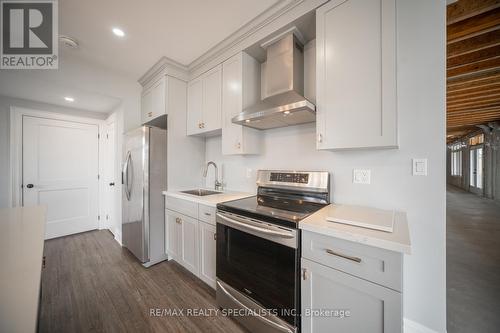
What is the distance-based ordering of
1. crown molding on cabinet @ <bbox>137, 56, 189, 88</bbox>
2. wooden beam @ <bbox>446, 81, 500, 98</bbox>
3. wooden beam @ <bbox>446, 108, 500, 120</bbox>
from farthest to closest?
wooden beam @ <bbox>446, 108, 500, 120</bbox> → wooden beam @ <bbox>446, 81, 500, 98</bbox> → crown molding on cabinet @ <bbox>137, 56, 189, 88</bbox>

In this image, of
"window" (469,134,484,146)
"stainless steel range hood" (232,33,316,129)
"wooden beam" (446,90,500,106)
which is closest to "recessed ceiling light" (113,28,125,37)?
"stainless steel range hood" (232,33,316,129)

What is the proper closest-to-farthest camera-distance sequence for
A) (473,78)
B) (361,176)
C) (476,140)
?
(361,176), (473,78), (476,140)

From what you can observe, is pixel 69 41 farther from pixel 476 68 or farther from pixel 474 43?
pixel 476 68

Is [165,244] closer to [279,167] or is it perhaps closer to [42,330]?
[42,330]

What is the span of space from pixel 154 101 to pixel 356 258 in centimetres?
301

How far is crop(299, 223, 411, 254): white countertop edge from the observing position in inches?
33.4

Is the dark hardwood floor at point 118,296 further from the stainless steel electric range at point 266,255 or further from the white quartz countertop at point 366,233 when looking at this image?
the white quartz countertop at point 366,233

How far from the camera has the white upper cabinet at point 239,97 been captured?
204 centimetres

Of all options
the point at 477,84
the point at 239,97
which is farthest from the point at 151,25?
the point at 477,84

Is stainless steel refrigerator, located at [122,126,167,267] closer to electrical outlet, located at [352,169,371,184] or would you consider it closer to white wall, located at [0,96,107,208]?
white wall, located at [0,96,107,208]

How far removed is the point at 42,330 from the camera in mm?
1488

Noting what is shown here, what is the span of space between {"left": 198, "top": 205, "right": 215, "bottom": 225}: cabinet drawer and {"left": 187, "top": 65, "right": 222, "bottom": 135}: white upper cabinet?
971 millimetres

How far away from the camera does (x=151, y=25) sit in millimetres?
1837

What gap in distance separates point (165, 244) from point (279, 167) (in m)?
1.85
